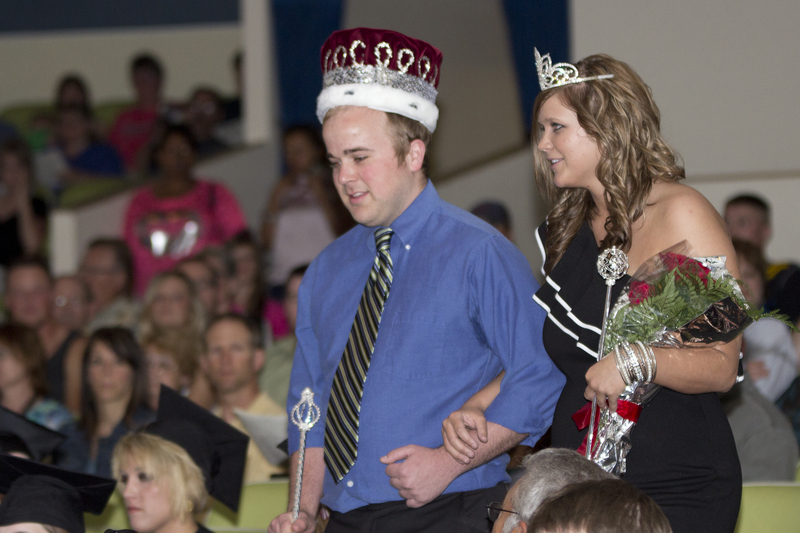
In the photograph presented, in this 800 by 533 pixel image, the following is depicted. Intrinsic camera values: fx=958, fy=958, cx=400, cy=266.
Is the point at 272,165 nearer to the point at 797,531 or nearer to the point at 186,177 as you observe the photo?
the point at 186,177

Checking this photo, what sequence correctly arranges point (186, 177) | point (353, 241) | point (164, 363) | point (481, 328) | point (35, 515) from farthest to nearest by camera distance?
point (186, 177)
point (164, 363)
point (35, 515)
point (353, 241)
point (481, 328)

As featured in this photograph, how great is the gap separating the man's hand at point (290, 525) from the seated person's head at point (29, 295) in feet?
12.5

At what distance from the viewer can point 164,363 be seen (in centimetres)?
495

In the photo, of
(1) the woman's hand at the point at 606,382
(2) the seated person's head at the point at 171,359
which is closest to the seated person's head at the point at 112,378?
(2) the seated person's head at the point at 171,359

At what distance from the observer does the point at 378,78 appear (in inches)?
89.0

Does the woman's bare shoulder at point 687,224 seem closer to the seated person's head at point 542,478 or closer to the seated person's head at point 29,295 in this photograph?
the seated person's head at point 542,478

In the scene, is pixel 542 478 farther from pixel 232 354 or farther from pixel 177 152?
pixel 177 152

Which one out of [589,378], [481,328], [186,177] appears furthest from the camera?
[186,177]

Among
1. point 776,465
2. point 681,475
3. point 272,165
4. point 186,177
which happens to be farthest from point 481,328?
point 272,165

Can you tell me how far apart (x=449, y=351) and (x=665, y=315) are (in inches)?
20.6

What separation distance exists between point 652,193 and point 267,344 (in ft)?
13.8

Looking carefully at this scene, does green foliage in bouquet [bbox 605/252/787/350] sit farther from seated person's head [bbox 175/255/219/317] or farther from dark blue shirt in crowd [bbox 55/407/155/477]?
seated person's head [bbox 175/255/219/317]

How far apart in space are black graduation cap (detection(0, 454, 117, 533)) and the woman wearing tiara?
136 cm

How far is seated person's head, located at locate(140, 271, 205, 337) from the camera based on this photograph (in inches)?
204
